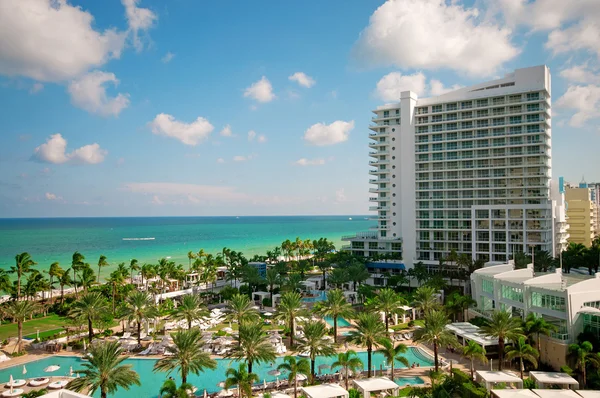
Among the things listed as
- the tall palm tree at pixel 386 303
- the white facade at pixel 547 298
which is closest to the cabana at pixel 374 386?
the tall palm tree at pixel 386 303

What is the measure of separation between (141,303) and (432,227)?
186ft

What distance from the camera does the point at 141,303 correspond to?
43.5 metres

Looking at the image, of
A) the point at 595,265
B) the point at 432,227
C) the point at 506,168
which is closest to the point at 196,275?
the point at 432,227

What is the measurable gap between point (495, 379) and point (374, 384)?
27.6 feet

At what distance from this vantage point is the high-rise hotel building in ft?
238

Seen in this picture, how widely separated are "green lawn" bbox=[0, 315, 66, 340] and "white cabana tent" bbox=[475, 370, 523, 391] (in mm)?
43486

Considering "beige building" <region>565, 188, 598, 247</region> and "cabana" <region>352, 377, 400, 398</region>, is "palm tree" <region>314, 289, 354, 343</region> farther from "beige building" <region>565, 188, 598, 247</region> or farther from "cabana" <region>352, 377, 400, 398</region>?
"beige building" <region>565, 188, 598, 247</region>

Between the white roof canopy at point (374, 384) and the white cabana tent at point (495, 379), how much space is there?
633cm

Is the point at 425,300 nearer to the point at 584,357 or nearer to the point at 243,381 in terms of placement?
the point at 584,357

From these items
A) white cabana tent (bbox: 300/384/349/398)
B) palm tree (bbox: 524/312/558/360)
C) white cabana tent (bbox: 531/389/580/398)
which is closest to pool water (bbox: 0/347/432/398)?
white cabana tent (bbox: 300/384/349/398)

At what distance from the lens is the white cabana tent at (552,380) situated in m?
28.8

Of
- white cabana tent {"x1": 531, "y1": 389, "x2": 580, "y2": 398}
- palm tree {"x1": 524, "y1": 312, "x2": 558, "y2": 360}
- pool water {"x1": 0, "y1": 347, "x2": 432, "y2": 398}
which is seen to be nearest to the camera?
white cabana tent {"x1": 531, "y1": 389, "x2": 580, "y2": 398}

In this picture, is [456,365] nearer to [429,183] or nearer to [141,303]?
[141,303]

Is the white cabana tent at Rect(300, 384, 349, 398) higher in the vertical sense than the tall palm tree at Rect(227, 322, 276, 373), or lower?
lower
